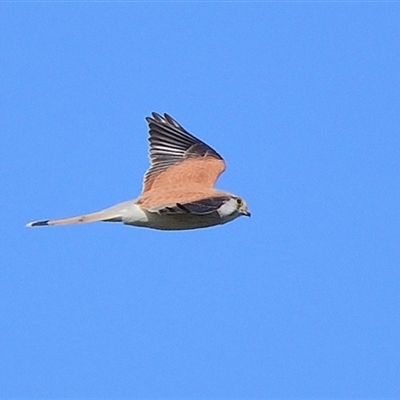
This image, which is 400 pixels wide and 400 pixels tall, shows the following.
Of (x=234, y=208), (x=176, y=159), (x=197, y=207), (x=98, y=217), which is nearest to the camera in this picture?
(x=197, y=207)

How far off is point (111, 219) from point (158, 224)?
0.45 m

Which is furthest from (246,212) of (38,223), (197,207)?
(38,223)

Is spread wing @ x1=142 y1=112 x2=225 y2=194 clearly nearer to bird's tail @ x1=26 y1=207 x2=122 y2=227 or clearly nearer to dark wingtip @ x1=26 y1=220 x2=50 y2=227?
bird's tail @ x1=26 y1=207 x2=122 y2=227

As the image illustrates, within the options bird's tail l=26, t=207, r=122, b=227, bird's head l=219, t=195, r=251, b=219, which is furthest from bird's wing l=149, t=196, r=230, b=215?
bird's tail l=26, t=207, r=122, b=227

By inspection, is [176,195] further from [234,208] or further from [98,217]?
[98,217]

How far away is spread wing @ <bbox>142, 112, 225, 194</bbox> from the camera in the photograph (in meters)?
11.8

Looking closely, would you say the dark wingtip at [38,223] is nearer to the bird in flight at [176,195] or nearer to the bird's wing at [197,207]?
the bird in flight at [176,195]

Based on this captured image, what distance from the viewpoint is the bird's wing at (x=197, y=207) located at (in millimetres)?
9706

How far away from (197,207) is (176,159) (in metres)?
2.70

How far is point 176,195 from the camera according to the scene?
10617 mm

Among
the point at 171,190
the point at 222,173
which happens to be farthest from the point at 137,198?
the point at 222,173

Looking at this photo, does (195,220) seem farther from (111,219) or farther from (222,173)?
(222,173)

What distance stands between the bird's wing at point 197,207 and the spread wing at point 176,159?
3.60 ft

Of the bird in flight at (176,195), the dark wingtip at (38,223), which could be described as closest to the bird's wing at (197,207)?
the bird in flight at (176,195)
